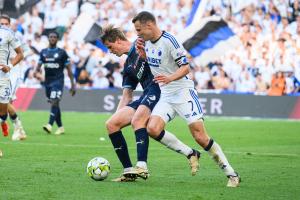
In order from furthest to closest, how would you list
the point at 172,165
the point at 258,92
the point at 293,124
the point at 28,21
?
the point at 28,21 < the point at 258,92 < the point at 293,124 < the point at 172,165

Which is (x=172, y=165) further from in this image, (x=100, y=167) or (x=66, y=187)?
(x=66, y=187)

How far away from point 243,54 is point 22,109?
28.4ft

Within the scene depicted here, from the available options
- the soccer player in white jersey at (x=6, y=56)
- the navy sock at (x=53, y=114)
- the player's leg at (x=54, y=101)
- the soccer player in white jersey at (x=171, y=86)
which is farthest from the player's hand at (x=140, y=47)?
the navy sock at (x=53, y=114)

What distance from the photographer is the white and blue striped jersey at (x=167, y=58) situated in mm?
10578

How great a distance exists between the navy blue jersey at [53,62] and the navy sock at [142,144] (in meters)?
10.8

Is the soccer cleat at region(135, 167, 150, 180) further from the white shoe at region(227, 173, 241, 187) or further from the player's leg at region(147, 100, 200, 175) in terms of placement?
the white shoe at region(227, 173, 241, 187)

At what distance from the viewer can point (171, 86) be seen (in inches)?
430

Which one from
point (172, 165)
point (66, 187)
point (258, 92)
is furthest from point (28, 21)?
point (66, 187)

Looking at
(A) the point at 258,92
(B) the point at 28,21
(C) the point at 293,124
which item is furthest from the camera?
(B) the point at 28,21

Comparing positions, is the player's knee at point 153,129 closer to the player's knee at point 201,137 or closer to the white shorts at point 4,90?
the player's knee at point 201,137

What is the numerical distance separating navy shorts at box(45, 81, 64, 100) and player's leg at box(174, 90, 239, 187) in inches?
435

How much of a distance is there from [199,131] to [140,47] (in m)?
1.46

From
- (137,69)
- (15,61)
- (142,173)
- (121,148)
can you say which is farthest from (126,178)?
(15,61)

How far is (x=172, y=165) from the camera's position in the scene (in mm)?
13297
